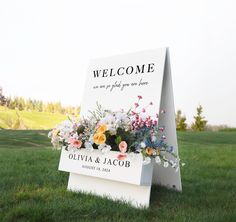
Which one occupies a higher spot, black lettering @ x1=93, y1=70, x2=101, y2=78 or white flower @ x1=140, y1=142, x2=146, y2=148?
black lettering @ x1=93, y1=70, x2=101, y2=78

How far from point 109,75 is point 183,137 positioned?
35.7ft

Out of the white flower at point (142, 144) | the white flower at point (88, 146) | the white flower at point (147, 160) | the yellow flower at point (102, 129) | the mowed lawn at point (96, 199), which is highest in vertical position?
the yellow flower at point (102, 129)

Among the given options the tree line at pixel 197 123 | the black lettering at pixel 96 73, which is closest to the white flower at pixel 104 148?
the black lettering at pixel 96 73

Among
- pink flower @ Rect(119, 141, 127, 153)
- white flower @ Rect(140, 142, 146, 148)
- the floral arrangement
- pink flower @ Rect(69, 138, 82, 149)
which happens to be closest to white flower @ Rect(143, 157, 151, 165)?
the floral arrangement

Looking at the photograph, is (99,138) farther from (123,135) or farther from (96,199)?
(96,199)

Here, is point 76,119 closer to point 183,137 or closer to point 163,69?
point 163,69

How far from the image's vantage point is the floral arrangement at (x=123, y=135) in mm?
3807

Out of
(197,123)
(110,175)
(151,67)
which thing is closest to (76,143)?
(110,175)

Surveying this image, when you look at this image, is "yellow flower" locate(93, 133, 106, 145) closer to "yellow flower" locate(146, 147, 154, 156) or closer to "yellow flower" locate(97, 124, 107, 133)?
"yellow flower" locate(97, 124, 107, 133)

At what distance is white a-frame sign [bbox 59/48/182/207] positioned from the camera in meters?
3.89

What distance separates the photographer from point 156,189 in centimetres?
453

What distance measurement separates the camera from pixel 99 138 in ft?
13.0

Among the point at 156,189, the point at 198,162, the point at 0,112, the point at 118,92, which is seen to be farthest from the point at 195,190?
the point at 0,112

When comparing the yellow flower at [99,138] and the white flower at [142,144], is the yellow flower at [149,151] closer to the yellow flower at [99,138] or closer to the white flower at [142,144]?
the white flower at [142,144]
